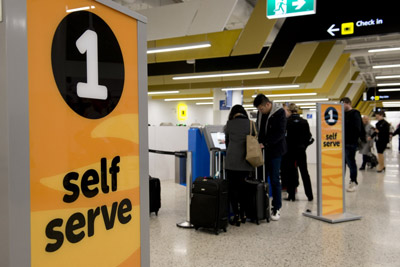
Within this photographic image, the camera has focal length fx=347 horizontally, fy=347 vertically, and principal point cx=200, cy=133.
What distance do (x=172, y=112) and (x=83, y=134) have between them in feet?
70.5

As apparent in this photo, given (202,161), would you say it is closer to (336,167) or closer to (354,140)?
(336,167)

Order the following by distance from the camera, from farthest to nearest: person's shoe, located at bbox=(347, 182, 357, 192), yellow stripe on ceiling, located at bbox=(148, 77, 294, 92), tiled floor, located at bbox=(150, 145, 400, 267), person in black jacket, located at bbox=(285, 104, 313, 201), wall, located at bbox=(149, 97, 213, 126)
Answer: wall, located at bbox=(149, 97, 213, 126) → yellow stripe on ceiling, located at bbox=(148, 77, 294, 92) → person's shoe, located at bbox=(347, 182, 357, 192) → person in black jacket, located at bbox=(285, 104, 313, 201) → tiled floor, located at bbox=(150, 145, 400, 267)

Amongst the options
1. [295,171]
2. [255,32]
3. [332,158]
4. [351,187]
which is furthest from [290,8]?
[255,32]

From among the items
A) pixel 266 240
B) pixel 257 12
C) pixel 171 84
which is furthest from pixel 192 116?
pixel 266 240

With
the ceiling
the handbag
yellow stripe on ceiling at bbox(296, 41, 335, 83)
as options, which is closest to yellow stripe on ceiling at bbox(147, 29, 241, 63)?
the ceiling

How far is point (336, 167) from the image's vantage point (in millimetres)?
4570

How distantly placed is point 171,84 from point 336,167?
11622 millimetres

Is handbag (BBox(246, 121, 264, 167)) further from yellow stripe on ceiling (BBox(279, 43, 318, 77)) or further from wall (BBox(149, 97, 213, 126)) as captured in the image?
wall (BBox(149, 97, 213, 126))

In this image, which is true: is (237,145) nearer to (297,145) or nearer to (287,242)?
(287,242)

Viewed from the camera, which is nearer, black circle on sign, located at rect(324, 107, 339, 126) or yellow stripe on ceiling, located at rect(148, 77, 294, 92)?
black circle on sign, located at rect(324, 107, 339, 126)

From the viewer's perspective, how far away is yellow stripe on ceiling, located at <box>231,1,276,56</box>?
938cm

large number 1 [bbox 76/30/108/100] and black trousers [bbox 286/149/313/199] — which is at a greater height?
large number 1 [bbox 76/30/108/100]

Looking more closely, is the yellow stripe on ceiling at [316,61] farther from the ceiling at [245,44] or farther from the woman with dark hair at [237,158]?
the woman with dark hair at [237,158]

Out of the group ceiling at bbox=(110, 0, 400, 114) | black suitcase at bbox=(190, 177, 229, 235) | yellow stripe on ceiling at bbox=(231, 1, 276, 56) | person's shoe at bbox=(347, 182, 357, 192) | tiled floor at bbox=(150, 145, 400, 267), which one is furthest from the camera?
yellow stripe on ceiling at bbox=(231, 1, 276, 56)
